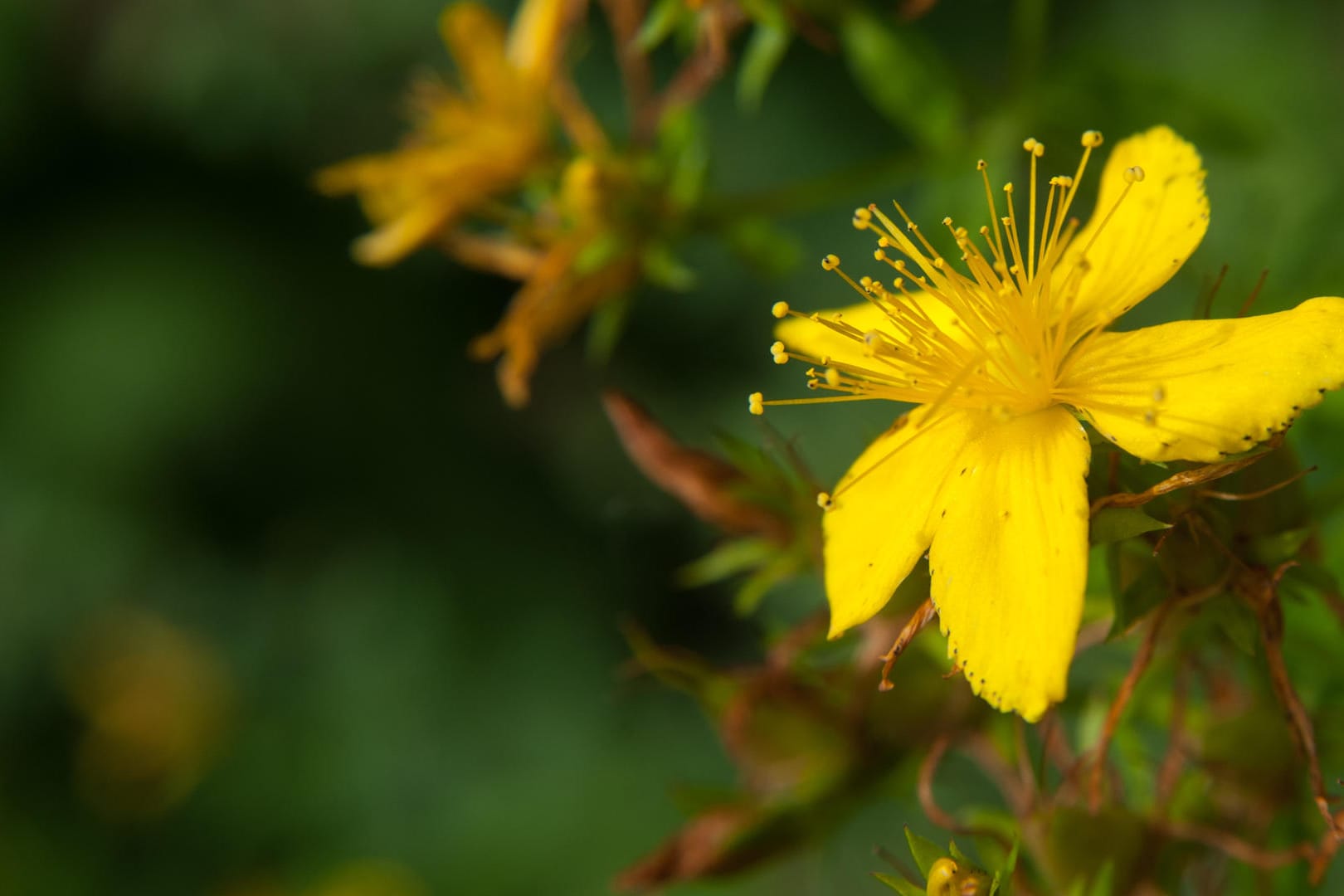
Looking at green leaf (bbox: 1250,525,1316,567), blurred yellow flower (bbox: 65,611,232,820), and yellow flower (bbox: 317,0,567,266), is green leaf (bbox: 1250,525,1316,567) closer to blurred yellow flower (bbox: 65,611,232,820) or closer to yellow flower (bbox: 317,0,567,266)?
yellow flower (bbox: 317,0,567,266)

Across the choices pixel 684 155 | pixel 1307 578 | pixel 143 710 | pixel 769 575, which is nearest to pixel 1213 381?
pixel 1307 578

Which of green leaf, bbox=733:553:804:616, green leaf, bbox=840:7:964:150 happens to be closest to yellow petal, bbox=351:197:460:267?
green leaf, bbox=840:7:964:150

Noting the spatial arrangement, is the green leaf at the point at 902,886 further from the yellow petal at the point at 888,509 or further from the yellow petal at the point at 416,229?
the yellow petal at the point at 416,229

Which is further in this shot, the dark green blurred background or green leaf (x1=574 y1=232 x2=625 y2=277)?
the dark green blurred background

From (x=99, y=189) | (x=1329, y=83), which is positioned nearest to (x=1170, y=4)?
(x=1329, y=83)

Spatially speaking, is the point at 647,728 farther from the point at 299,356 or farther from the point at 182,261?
the point at 182,261
